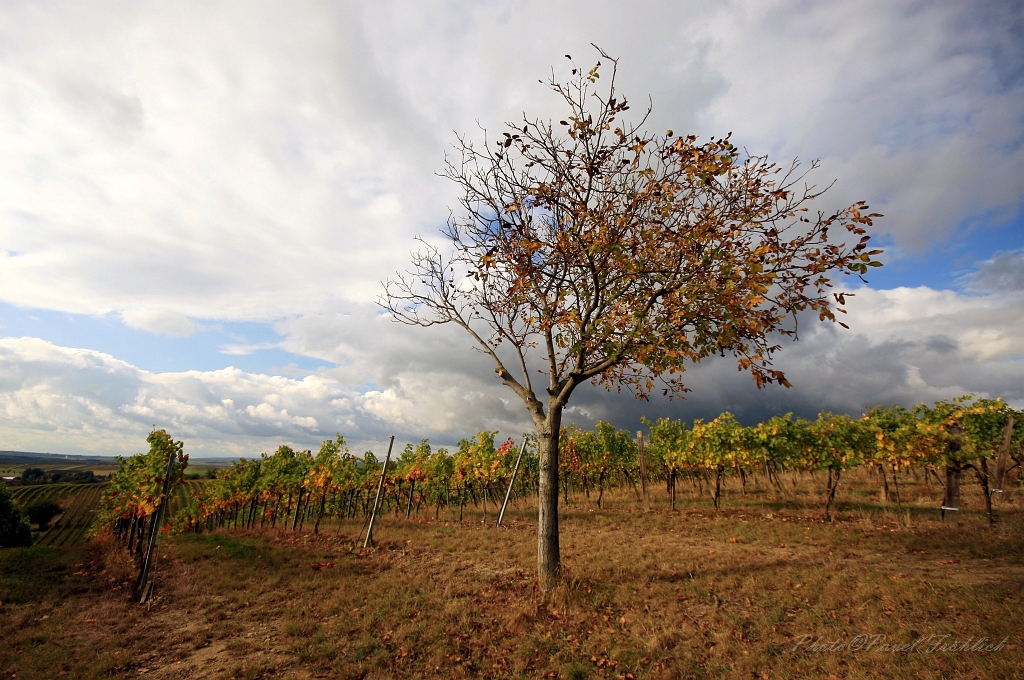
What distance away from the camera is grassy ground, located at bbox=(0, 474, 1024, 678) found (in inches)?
261

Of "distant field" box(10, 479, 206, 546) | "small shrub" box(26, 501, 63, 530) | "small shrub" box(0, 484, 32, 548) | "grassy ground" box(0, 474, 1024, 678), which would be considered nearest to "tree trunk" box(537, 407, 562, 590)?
"grassy ground" box(0, 474, 1024, 678)

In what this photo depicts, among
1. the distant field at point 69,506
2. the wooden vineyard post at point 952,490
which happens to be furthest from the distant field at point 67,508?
the wooden vineyard post at point 952,490

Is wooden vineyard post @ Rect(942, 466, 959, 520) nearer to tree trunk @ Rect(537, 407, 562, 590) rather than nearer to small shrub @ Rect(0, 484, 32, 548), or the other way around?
tree trunk @ Rect(537, 407, 562, 590)

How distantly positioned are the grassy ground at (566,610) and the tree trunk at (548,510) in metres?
0.41

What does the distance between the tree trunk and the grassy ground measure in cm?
41

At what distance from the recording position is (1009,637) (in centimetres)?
640

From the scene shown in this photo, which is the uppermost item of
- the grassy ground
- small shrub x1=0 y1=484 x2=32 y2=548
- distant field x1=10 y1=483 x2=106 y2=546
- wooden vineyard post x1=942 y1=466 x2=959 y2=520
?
wooden vineyard post x1=942 y1=466 x2=959 y2=520

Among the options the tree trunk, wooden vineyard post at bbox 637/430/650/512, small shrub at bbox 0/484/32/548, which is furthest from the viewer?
small shrub at bbox 0/484/32/548

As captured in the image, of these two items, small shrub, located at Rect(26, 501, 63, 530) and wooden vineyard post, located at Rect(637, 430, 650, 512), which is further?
small shrub, located at Rect(26, 501, 63, 530)

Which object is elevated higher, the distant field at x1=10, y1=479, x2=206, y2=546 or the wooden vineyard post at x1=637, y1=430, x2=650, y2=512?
the wooden vineyard post at x1=637, y1=430, x2=650, y2=512

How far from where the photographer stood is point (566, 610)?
8.45 meters

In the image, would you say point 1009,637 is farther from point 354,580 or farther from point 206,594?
point 206,594

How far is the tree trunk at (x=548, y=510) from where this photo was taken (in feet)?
31.2

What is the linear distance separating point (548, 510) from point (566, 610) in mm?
1887
